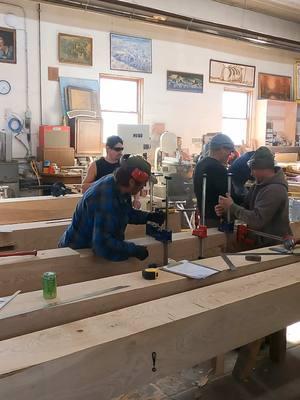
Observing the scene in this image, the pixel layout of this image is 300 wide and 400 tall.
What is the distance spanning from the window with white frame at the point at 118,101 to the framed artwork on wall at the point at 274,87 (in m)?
2.87

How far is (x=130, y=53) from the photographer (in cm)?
669

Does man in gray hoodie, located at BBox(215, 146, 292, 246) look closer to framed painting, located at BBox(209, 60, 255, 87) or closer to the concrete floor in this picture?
the concrete floor

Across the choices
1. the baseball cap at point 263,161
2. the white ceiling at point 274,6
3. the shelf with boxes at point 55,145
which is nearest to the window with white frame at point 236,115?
the white ceiling at point 274,6

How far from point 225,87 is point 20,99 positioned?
3929 millimetres

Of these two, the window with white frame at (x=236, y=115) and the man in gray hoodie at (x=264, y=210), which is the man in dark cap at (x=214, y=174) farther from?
the window with white frame at (x=236, y=115)

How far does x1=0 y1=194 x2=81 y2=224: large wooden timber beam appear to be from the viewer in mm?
3146

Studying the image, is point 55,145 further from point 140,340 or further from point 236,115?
point 140,340

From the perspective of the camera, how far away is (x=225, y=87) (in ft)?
26.5

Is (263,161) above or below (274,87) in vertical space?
below

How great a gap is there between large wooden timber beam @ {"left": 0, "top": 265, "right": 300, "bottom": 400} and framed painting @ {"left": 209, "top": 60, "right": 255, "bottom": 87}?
6506 mm

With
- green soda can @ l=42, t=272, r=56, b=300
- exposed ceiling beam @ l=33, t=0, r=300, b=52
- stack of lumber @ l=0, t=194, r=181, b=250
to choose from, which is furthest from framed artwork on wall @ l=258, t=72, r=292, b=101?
green soda can @ l=42, t=272, r=56, b=300

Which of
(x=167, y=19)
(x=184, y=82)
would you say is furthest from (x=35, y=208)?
(x=184, y=82)

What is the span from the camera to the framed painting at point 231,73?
25.5 feet

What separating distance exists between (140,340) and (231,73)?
7408 mm
